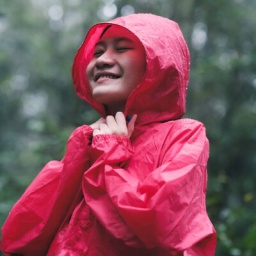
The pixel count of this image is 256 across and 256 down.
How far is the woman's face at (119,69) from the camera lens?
6.70 ft

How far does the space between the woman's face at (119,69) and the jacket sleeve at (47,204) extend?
0.19 m

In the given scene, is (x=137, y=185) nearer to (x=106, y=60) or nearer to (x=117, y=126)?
(x=117, y=126)

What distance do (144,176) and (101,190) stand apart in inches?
7.4

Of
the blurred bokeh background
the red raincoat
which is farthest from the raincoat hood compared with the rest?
the blurred bokeh background

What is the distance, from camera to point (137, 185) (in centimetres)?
170

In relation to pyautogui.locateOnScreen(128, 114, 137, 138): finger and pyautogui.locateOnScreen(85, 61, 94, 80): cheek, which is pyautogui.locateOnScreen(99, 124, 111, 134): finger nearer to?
pyautogui.locateOnScreen(128, 114, 137, 138): finger

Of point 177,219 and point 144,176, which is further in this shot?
point 144,176

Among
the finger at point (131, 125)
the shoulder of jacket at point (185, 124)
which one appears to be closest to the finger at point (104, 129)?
the finger at point (131, 125)

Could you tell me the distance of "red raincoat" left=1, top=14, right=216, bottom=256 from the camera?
1618 mm

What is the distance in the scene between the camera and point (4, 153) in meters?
11.6

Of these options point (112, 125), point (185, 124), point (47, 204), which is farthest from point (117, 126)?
point (47, 204)

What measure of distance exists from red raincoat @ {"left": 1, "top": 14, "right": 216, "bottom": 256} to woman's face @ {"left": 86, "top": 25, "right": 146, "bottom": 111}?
6 cm

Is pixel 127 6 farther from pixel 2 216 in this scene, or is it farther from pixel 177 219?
pixel 177 219

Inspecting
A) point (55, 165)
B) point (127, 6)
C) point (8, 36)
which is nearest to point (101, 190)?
point (55, 165)
